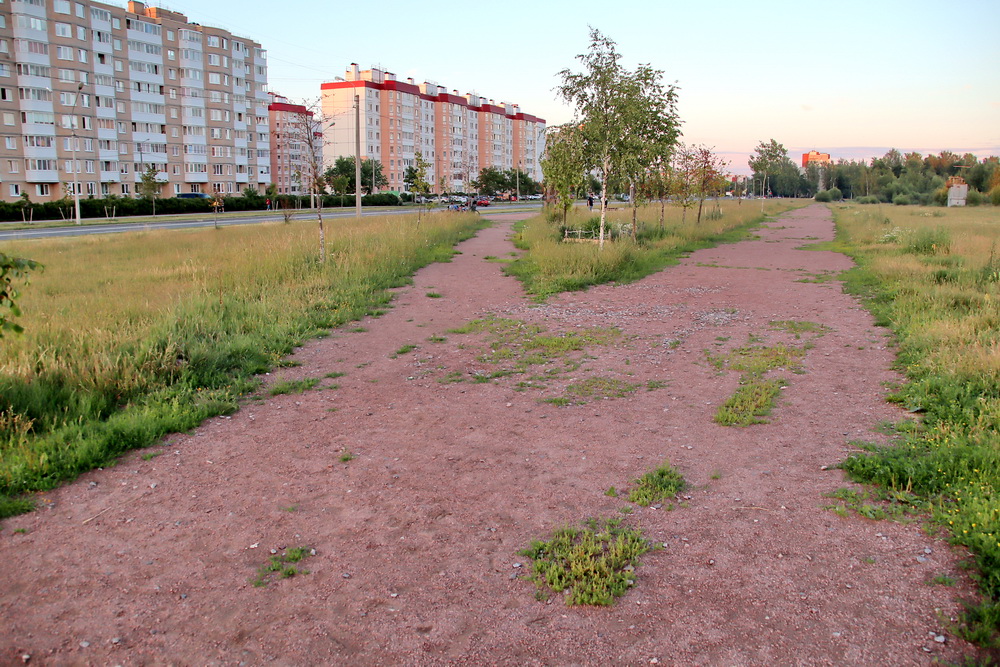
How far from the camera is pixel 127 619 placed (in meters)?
3.75

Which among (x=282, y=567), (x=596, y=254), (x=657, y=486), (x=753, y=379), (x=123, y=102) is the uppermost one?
(x=123, y=102)

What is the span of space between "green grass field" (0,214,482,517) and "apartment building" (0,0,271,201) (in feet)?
164

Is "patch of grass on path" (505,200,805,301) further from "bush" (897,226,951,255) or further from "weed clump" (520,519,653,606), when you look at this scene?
"weed clump" (520,519,653,606)

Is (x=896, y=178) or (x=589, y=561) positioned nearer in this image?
(x=589, y=561)

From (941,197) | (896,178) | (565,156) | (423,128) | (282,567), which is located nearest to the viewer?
(282,567)

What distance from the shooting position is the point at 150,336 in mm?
8773

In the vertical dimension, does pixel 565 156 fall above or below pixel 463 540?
above

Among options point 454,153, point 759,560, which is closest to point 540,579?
point 759,560

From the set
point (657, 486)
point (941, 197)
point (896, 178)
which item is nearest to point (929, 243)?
point (657, 486)

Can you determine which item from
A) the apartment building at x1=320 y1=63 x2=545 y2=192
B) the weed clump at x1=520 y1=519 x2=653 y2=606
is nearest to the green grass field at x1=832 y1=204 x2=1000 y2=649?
the weed clump at x1=520 y1=519 x2=653 y2=606

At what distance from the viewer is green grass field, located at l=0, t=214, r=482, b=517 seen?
6.21 meters

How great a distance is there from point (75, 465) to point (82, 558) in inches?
61.4

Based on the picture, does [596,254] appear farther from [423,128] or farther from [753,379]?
[423,128]

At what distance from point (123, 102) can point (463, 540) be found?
3375 inches
